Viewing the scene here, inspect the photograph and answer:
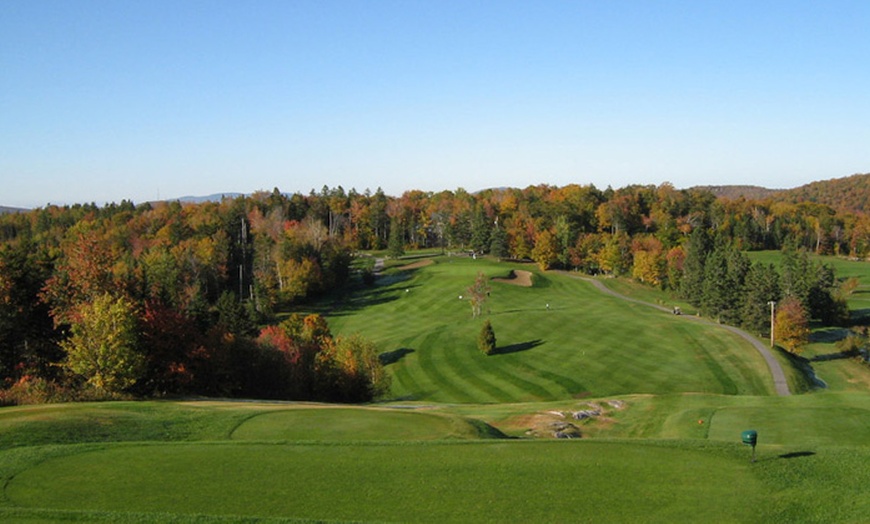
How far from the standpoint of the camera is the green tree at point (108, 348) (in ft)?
107

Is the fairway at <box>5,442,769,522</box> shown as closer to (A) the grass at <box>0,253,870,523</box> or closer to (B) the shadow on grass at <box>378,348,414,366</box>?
(A) the grass at <box>0,253,870,523</box>

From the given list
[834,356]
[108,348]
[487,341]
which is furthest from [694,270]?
[108,348]

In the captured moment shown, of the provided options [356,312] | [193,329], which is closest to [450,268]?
[356,312]

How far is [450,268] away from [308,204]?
207 ft

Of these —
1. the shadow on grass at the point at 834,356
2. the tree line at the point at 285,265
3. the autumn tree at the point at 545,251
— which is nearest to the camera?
the tree line at the point at 285,265

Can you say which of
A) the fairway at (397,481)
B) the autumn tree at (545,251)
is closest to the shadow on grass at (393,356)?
the fairway at (397,481)

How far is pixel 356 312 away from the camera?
9575cm

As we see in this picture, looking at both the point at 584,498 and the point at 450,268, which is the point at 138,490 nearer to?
the point at 584,498

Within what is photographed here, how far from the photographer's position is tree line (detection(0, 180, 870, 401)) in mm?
37219

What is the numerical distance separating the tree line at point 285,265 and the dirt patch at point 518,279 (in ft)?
41.1

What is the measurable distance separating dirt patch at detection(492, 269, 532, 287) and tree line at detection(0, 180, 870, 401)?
41.1 ft

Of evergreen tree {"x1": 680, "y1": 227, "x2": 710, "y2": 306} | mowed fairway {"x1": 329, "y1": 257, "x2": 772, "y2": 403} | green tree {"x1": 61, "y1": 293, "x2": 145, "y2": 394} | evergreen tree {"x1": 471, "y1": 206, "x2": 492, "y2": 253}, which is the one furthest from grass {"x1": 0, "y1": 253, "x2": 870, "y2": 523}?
evergreen tree {"x1": 471, "y1": 206, "x2": 492, "y2": 253}

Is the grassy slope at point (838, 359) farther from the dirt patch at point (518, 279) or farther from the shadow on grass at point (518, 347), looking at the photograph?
the dirt patch at point (518, 279)

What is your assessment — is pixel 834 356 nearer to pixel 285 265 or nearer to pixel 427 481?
pixel 427 481
